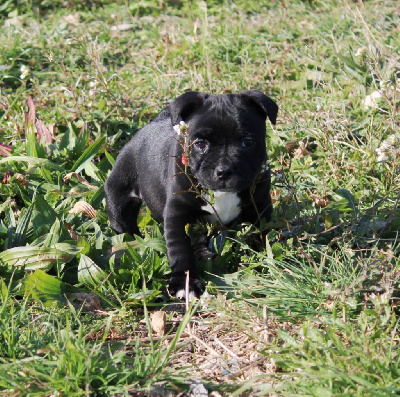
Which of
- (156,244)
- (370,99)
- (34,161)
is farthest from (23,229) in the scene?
(370,99)

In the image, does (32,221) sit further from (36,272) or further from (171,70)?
(171,70)

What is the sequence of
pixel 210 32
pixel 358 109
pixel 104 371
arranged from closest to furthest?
1. pixel 104 371
2. pixel 358 109
3. pixel 210 32

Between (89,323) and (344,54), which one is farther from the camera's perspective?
(344,54)

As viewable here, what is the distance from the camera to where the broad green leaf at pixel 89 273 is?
4176 millimetres

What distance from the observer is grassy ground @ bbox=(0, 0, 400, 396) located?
3.21 meters

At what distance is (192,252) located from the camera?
4.39m

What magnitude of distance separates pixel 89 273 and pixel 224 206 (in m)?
1.00

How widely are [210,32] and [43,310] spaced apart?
17.9 feet

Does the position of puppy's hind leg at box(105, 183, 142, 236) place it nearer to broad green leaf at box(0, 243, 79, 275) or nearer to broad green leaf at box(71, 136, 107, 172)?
broad green leaf at box(71, 136, 107, 172)

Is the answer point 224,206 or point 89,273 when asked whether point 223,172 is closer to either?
point 224,206

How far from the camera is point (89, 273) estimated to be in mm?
4207

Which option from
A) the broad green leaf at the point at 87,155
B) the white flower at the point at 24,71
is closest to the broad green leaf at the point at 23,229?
the broad green leaf at the point at 87,155

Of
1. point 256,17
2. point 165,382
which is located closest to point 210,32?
point 256,17

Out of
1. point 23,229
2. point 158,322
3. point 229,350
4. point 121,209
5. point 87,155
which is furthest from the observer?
point 87,155
